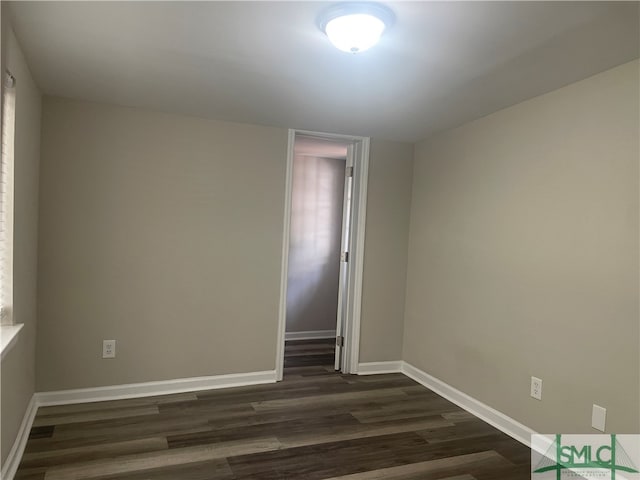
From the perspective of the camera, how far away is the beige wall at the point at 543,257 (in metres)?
2.25

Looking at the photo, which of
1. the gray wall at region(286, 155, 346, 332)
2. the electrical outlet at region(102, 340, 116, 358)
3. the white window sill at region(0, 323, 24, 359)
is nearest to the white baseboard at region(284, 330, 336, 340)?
the gray wall at region(286, 155, 346, 332)

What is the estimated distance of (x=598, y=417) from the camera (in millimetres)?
2338

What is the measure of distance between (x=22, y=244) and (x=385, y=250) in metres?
2.71

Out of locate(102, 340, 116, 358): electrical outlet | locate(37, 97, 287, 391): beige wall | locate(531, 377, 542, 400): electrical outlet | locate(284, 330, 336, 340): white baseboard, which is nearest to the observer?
locate(531, 377, 542, 400): electrical outlet

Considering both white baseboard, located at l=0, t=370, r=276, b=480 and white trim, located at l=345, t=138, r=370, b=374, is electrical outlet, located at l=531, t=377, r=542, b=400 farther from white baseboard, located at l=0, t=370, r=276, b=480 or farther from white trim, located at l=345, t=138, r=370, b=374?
white baseboard, located at l=0, t=370, r=276, b=480

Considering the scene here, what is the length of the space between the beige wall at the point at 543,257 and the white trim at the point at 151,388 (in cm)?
147

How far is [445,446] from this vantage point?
2.71 metres

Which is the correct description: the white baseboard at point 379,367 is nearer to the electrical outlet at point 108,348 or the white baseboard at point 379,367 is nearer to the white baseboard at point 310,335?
the white baseboard at point 310,335

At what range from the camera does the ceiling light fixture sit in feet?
5.68

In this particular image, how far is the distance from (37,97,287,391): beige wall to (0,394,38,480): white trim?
277 mm

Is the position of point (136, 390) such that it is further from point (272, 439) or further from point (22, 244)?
point (22, 244)

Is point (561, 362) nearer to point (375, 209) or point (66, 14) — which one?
point (375, 209)

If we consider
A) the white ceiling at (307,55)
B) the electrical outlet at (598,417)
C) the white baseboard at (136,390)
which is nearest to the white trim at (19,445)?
the white baseboard at (136,390)

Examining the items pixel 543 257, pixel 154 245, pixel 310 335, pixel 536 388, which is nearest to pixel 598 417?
pixel 536 388
